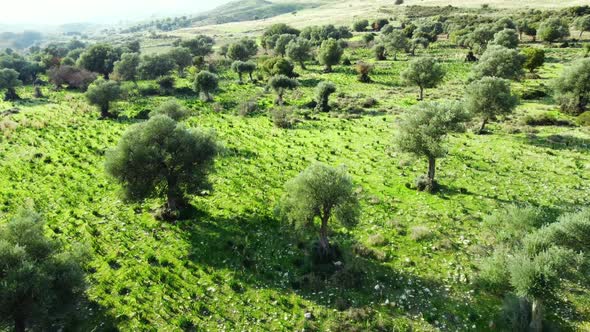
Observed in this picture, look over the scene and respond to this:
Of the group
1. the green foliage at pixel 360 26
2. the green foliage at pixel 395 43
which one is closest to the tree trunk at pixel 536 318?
the green foliage at pixel 395 43

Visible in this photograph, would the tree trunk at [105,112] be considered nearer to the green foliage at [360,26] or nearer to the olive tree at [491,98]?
the olive tree at [491,98]

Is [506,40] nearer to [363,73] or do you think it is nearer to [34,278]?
[363,73]

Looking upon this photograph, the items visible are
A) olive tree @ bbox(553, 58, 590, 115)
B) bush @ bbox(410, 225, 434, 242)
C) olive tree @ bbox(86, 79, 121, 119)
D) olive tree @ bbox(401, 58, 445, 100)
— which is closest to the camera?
bush @ bbox(410, 225, 434, 242)

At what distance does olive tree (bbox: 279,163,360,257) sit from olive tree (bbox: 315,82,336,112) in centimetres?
4033

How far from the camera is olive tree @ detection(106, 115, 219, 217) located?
2727 centimetres

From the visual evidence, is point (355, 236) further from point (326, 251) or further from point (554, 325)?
point (554, 325)

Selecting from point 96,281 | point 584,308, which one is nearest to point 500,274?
point 584,308

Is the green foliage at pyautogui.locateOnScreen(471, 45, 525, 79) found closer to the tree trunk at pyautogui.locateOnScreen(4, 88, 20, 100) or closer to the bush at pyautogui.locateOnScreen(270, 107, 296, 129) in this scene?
the bush at pyautogui.locateOnScreen(270, 107, 296, 129)

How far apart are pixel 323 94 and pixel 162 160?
40.4 m

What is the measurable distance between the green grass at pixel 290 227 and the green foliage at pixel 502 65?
32.3 ft

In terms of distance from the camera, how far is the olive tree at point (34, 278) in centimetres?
1662

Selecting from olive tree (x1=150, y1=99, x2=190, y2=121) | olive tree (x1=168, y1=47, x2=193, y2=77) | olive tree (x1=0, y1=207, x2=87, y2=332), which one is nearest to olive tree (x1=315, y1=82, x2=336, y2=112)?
olive tree (x1=150, y1=99, x2=190, y2=121)

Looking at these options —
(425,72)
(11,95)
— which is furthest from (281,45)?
(11,95)

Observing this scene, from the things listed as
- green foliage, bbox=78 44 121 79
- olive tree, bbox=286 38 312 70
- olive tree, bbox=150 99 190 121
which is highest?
green foliage, bbox=78 44 121 79
